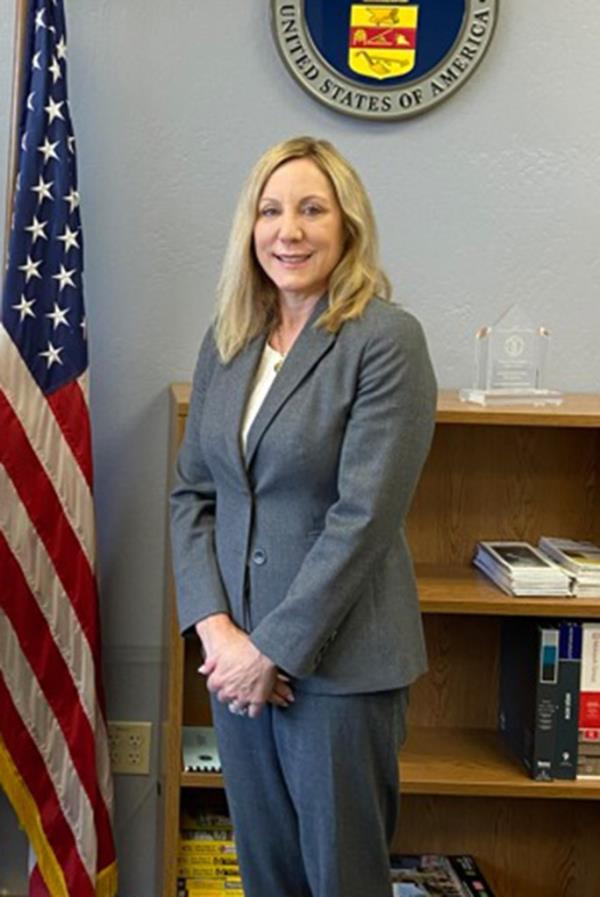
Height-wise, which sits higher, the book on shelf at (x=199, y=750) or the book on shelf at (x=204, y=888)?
the book on shelf at (x=199, y=750)

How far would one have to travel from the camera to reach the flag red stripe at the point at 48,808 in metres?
2.30

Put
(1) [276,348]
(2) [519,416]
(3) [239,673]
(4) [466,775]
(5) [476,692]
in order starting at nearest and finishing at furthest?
(3) [239,673] → (1) [276,348] → (2) [519,416] → (4) [466,775] → (5) [476,692]

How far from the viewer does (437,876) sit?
2514mm

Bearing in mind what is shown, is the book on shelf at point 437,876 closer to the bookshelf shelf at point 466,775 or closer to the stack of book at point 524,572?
the bookshelf shelf at point 466,775

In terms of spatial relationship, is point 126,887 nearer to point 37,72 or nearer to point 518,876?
point 518,876

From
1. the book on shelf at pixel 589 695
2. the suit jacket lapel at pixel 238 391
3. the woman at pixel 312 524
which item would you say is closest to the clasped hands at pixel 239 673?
the woman at pixel 312 524

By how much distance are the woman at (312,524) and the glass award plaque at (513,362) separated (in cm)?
60

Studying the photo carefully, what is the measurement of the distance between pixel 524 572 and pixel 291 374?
72 centimetres

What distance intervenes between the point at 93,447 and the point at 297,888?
1027mm

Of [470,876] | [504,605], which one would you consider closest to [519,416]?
[504,605]

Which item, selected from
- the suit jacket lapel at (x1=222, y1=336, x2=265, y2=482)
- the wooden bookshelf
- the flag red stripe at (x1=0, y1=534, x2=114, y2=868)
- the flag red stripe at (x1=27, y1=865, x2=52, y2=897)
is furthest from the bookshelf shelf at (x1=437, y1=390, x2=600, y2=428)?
the flag red stripe at (x1=27, y1=865, x2=52, y2=897)

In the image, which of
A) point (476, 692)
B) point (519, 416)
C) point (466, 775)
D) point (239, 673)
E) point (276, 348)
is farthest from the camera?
point (476, 692)

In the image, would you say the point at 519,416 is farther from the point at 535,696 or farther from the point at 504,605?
the point at 535,696

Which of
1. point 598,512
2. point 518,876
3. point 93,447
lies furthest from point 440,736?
point 93,447
